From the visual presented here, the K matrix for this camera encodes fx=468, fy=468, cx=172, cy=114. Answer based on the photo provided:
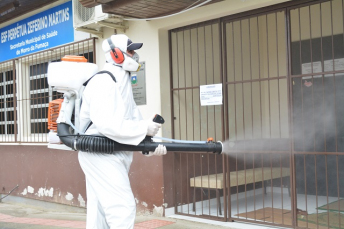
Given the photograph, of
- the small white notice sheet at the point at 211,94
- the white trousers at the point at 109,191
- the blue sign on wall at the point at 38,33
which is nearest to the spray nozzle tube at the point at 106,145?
the white trousers at the point at 109,191

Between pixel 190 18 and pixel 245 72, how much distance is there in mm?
1945

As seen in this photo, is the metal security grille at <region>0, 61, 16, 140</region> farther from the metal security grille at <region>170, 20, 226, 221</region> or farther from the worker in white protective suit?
the worker in white protective suit

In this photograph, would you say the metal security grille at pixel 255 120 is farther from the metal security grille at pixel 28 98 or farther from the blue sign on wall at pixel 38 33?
the metal security grille at pixel 28 98

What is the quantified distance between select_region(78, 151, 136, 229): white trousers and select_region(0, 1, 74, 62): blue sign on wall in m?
4.71

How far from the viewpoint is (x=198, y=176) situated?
7.22m

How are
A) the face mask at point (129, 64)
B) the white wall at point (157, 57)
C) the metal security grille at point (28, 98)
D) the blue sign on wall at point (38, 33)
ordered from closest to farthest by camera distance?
the face mask at point (129, 64), the white wall at point (157, 57), the blue sign on wall at point (38, 33), the metal security grille at point (28, 98)

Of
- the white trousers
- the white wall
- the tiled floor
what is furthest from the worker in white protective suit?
the tiled floor

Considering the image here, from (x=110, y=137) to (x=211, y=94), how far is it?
297 centimetres

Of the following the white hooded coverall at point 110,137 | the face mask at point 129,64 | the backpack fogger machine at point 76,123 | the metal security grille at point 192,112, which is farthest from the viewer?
the metal security grille at point 192,112

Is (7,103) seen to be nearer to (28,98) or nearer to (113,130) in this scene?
(28,98)

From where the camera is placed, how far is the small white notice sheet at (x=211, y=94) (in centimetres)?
648

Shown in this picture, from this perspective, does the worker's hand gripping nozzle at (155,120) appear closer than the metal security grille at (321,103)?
Yes

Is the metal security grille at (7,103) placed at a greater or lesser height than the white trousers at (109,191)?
greater

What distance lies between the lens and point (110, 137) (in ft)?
12.6
